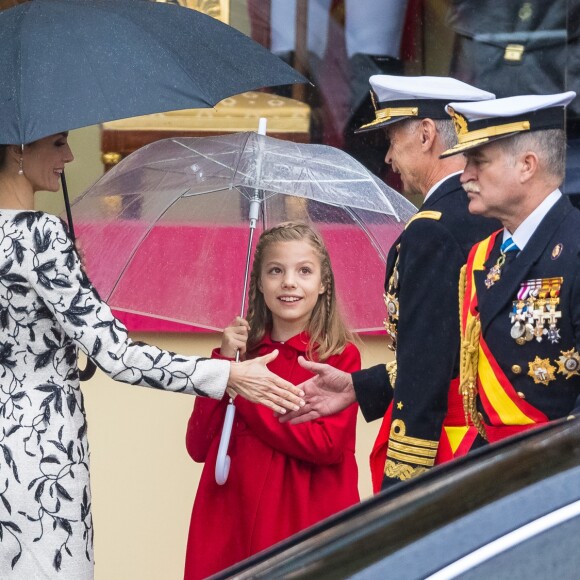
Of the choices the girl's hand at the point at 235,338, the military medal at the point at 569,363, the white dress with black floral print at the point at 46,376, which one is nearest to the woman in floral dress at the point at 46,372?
the white dress with black floral print at the point at 46,376

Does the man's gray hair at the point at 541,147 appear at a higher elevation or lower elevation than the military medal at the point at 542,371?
higher

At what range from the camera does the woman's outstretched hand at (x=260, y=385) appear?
345cm

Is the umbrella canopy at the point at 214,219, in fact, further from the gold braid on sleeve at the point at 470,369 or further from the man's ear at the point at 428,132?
the gold braid on sleeve at the point at 470,369

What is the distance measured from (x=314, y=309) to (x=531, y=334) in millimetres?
1100

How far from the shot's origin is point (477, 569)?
76.3 inches

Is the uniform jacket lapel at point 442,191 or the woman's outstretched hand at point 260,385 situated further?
the uniform jacket lapel at point 442,191

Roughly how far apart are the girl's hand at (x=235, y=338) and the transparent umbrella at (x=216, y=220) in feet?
0.48

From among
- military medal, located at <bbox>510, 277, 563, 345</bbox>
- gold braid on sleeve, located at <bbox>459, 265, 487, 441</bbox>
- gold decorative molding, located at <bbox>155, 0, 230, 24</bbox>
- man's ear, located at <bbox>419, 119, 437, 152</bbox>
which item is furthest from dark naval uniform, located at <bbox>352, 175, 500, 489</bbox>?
gold decorative molding, located at <bbox>155, 0, 230, 24</bbox>

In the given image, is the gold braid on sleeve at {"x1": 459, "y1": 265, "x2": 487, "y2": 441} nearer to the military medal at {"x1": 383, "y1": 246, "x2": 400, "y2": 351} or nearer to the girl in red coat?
the military medal at {"x1": 383, "y1": 246, "x2": 400, "y2": 351}

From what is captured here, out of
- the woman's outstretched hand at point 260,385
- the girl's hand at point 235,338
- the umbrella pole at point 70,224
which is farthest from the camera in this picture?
the girl's hand at point 235,338

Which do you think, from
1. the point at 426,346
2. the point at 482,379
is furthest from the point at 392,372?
the point at 482,379

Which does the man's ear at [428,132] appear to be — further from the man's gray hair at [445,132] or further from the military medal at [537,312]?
the military medal at [537,312]

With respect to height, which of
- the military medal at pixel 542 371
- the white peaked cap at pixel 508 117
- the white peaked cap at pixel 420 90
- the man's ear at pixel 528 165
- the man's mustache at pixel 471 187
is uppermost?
the white peaked cap at pixel 420 90

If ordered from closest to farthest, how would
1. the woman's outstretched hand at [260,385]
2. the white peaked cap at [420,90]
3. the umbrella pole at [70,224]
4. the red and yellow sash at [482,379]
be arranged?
the red and yellow sash at [482,379] < the woman's outstretched hand at [260,385] < the umbrella pole at [70,224] < the white peaked cap at [420,90]
